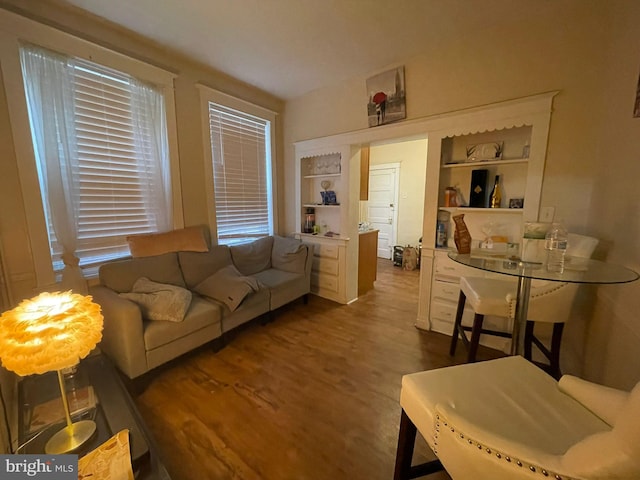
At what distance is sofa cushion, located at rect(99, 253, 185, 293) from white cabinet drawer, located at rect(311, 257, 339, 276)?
163 centimetres

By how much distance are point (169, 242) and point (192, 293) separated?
1.78 ft

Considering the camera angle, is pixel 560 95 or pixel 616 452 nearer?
pixel 616 452

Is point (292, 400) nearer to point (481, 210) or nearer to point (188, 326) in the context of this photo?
point (188, 326)

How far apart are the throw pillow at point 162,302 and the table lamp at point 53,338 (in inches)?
32.0

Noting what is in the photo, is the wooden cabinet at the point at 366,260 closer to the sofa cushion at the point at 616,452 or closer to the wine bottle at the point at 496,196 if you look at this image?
the wine bottle at the point at 496,196

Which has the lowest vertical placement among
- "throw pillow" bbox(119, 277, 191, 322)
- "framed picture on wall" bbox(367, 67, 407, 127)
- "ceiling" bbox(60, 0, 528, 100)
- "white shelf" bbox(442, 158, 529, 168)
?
"throw pillow" bbox(119, 277, 191, 322)

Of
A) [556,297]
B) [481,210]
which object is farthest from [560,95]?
[556,297]

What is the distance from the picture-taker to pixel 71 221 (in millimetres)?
1932

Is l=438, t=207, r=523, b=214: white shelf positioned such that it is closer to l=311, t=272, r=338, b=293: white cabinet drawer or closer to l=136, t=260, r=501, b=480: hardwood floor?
l=136, t=260, r=501, b=480: hardwood floor

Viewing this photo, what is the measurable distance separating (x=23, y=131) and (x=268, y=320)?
2.41 m

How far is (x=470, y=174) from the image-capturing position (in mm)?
2426

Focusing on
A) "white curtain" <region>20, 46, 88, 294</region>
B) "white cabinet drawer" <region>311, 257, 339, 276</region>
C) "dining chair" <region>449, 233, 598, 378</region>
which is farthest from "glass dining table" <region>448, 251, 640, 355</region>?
"white curtain" <region>20, 46, 88, 294</region>

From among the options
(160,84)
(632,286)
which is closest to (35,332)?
(160,84)

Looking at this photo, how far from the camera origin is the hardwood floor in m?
1.31
